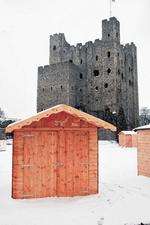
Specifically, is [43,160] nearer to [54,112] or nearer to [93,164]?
[54,112]

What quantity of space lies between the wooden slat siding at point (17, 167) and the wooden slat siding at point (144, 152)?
25.4ft

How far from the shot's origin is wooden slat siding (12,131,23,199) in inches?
462

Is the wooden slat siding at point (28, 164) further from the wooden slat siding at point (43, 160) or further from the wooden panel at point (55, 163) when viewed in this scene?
the wooden slat siding at point (43, 160)

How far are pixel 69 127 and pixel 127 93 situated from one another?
52100 millimetres

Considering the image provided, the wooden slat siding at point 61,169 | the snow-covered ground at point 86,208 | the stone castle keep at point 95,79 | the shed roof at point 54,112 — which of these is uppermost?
the stone castle keep at point 95,79

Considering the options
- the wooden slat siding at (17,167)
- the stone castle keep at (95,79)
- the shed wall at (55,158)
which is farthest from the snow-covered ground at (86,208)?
the stone castle keep at (95,79)

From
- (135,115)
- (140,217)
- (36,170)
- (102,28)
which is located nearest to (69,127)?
(36,170)

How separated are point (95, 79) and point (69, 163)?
159 ft

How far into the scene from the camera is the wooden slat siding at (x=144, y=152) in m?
17.0

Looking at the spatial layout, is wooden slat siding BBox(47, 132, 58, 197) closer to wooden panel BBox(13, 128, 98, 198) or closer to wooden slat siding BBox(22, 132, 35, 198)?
wooden panel BBox(13, 128, 98, 198)

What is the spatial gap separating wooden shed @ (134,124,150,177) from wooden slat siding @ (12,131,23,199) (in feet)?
25.1

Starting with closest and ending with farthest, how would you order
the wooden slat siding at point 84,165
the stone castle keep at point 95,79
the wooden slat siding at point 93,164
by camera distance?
the wooden slat siding at point 84,165 → the wooden slat siding at point 93,164 → the stone castle keep at point 95,79

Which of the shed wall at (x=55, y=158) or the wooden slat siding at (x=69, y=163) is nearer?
the shed wall at (x=55, y=158)

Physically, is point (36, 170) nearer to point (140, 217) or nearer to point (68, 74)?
point (140, 217)
